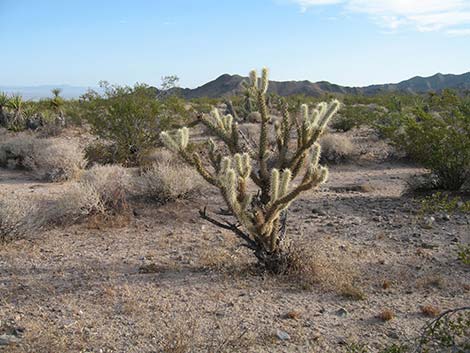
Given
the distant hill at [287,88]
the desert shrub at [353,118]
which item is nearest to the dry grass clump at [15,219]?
the desert shrub at [353,118]

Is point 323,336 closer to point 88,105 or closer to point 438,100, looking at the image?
point 438,100

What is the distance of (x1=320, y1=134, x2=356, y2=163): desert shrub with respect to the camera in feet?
42.2

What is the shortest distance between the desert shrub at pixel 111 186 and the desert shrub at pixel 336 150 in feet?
19.3

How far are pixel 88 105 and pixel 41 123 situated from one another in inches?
236

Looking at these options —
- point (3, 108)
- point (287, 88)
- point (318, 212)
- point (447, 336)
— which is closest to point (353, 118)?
point (318, 212)

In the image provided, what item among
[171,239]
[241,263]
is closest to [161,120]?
[171,239]

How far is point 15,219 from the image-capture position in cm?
630

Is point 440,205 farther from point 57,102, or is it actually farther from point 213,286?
point 57,102

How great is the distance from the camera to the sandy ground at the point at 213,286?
13.3 feet

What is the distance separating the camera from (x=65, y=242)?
255 inches

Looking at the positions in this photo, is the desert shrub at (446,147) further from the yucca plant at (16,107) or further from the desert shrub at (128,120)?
the yucca plant at (16,107)

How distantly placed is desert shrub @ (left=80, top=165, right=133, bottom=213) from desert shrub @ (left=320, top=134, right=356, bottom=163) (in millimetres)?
5870

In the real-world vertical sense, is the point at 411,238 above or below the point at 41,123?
below

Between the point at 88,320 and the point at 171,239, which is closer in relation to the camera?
the point at 88,320
